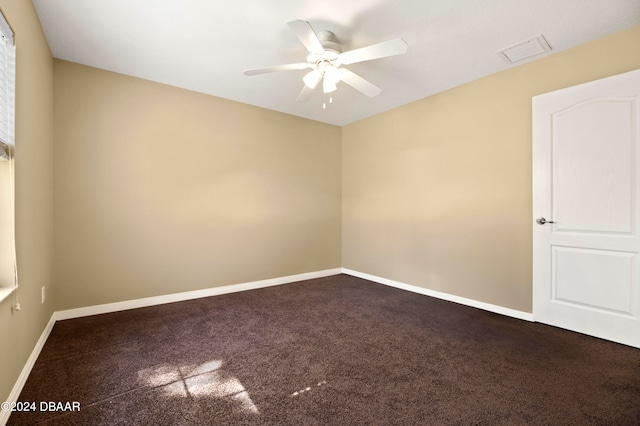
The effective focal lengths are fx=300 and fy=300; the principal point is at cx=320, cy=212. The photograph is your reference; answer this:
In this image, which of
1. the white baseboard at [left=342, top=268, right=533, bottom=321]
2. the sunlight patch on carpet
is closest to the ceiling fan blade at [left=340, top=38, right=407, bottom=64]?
the sunlight patch on carpet

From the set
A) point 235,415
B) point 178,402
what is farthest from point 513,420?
point 178,402

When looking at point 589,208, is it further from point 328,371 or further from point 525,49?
point 328,371

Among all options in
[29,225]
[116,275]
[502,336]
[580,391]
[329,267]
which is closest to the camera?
[580,391]

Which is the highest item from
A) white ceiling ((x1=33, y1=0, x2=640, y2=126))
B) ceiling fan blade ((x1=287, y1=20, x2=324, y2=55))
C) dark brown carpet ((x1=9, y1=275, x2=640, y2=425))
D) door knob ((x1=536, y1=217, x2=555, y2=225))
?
white ceiling ((x1=33, y1=0, x2=640, y2=126))

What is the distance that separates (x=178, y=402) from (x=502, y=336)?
2522 millimetres

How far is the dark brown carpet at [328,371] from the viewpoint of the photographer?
5.23 feet

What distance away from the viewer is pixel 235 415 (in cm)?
158

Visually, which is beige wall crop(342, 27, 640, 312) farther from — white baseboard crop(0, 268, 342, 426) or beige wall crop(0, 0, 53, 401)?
beige wall crop(0, 0, 53, 401)

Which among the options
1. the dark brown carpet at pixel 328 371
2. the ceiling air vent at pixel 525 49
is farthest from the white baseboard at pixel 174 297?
the ceiling air vent at pixel 525 49

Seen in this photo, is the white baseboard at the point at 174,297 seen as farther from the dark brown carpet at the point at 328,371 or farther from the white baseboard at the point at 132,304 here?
the dark brown carpet at the point at 328,371

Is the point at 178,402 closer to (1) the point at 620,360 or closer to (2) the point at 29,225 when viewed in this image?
(2) the point at 29,225

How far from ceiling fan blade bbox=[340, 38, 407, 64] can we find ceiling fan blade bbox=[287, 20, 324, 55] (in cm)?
21

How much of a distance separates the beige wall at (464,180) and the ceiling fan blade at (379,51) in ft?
5.63

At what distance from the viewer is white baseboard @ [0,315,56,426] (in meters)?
1.51
